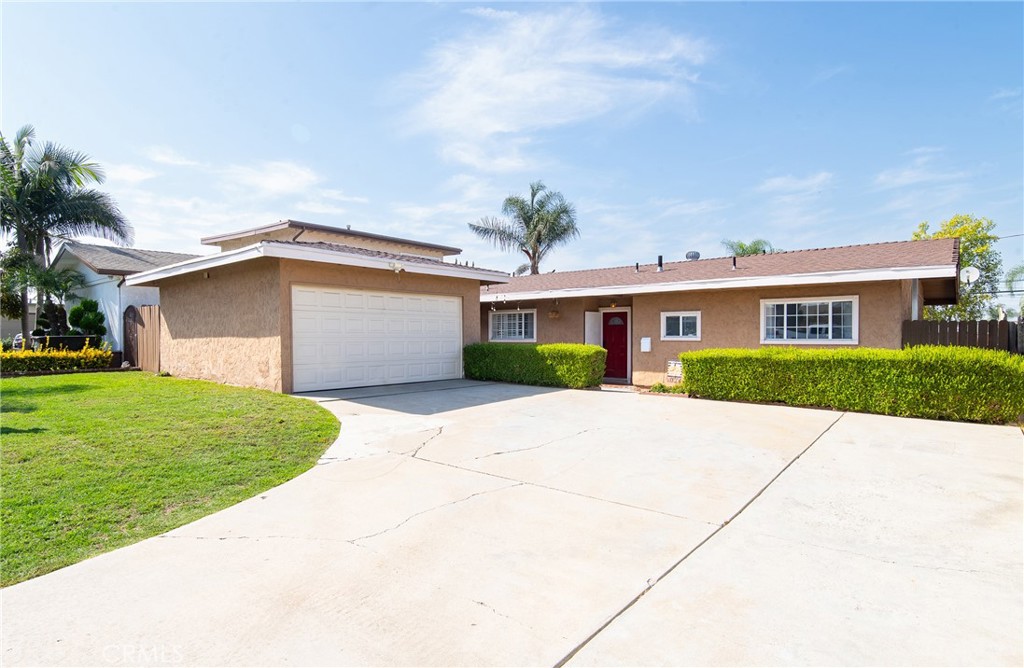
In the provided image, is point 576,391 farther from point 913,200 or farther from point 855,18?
point 913,200

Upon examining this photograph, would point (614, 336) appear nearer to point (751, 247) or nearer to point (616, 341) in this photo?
point (616, 341)

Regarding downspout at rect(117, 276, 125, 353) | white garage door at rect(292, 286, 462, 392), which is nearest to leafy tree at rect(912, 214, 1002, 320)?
white garage door at rect(292, 286, 462, 392)

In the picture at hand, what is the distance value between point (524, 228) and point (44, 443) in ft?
85.3

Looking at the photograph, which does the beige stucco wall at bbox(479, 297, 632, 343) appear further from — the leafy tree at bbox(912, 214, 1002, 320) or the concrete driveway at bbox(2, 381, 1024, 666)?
the leafy tree at bbox(912, 214, 1002, 320)

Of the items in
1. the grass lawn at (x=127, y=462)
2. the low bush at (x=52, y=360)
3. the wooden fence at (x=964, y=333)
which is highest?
the wooden fence at (x=964, y=333)

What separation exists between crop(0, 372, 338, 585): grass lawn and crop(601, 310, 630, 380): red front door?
9.97m

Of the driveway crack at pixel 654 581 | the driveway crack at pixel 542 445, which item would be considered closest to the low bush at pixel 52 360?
the driveway crack at pixel 542 445

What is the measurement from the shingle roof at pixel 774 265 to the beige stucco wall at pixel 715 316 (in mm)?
500

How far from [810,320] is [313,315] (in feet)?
38.3

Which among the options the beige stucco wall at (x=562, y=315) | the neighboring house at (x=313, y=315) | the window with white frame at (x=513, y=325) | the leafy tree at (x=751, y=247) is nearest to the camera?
the neighboring house at (x=313, y=315)

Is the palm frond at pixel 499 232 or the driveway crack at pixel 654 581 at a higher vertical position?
the palm frond at pixel 499 232

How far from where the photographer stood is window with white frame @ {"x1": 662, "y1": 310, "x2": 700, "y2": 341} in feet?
46.1

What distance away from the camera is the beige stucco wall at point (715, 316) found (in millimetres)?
11328

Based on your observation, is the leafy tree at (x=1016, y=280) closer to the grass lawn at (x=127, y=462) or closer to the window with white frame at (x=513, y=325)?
the window with white frame at (x=513, y=325)
